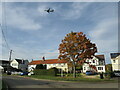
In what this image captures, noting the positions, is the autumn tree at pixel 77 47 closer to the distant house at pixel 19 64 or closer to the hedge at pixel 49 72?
the hedge at pixel 49 72

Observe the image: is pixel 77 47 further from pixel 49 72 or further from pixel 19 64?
pixel 19 64

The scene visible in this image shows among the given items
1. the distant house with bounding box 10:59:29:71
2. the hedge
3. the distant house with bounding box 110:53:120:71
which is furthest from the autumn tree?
the distant house with bounding box 10:59:29:71

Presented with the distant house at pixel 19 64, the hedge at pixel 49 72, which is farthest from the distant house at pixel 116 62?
the distant house at pixel 19 64

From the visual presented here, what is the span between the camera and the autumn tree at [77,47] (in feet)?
86.9

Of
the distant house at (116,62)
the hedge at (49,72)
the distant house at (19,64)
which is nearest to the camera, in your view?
the hedge at (49,72)

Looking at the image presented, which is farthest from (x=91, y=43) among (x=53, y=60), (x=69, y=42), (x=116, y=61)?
(x=53, y=60)

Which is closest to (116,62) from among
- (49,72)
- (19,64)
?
(49,72)

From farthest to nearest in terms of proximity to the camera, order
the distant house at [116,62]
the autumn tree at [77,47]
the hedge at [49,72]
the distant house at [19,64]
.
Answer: the distant house at [19,64]
the distant house at [116,62]
the hedge at [49,72]
the autumn tree at [77,47]

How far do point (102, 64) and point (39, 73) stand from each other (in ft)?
81.6

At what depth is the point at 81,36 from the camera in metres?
27.1

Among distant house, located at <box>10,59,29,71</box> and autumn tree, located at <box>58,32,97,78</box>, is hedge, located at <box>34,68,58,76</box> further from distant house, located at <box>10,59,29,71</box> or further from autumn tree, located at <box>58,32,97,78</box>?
distant house, located at <box>10,59,29,71</box>

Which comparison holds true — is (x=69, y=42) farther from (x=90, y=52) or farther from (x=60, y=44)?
(x=90, y=52)

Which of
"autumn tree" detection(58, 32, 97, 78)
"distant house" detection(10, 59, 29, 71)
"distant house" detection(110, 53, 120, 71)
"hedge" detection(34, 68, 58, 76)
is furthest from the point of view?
"distant house" detection(10, 59, 29, 71)

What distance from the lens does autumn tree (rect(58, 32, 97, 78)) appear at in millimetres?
26484
